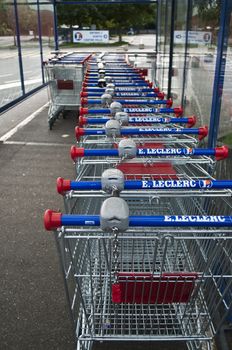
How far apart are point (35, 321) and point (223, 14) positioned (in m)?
2.57

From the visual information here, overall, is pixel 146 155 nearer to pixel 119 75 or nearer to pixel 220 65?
pixel 220 65

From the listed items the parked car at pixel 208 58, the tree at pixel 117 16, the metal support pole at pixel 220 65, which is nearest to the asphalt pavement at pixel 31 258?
the metal support pole at pixel 220 65

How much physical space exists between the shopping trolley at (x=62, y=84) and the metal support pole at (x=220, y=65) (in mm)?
4356

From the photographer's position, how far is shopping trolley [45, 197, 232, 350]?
141cm

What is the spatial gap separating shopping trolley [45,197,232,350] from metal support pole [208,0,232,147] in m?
0.97

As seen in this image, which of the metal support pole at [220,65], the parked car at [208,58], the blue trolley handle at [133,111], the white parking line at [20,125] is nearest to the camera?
the metal support pole at [220,65]

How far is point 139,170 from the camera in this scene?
241 centimetres

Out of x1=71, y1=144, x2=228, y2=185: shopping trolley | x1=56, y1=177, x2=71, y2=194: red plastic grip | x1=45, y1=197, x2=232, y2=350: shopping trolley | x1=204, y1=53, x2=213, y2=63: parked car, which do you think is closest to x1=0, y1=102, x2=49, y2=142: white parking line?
x1=204, y1=53, x2=213, y2=63: parked car

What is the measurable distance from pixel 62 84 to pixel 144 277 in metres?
6.05

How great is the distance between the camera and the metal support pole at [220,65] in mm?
2636

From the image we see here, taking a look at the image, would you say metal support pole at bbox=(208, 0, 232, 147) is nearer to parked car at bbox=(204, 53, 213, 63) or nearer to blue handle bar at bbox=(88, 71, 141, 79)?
parked car at bbox=(204, 53, 213, 63)

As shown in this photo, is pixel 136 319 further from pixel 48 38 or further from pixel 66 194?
pixel 48 38

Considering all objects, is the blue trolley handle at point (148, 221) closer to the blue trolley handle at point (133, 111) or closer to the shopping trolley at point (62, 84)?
the blue trolley handle at point (133, 111)

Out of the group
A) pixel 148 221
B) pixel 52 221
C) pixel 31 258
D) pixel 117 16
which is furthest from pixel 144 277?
pixel 117 16
